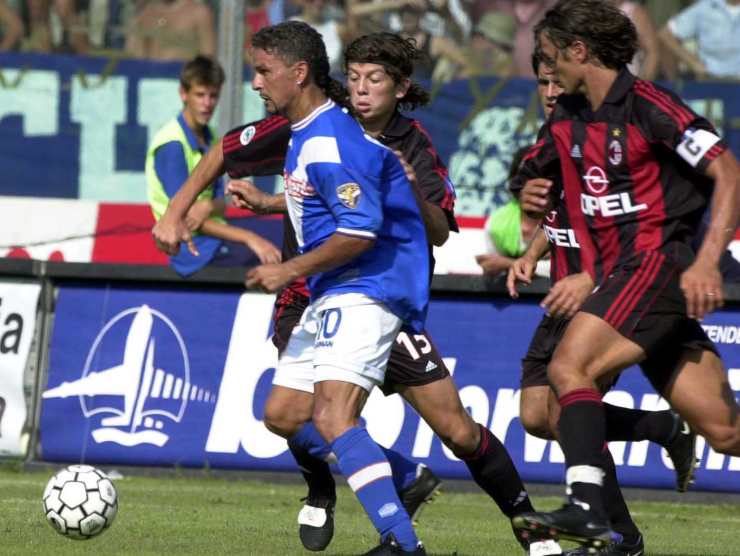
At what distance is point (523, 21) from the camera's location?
12781mm

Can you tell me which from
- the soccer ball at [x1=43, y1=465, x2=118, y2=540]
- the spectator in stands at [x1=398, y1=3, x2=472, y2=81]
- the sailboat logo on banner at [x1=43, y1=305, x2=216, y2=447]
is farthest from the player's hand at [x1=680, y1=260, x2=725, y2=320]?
the spectator in stands at [x1=398, y1=3, x2=472, y2=81]

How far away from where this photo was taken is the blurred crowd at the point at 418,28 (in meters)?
12.7

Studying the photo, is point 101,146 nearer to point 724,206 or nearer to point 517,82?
point 517,82

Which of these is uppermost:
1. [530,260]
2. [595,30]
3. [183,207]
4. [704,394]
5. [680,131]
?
[595,30]

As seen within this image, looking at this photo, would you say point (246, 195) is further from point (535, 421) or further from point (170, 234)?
point (535, 421)

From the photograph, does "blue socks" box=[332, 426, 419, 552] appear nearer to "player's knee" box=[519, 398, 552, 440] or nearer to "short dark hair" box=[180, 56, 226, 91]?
"player's knee" box=[519, 398, 552, 440]

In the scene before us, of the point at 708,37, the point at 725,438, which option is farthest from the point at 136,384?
the point at 708,37

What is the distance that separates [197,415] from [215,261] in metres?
1.38

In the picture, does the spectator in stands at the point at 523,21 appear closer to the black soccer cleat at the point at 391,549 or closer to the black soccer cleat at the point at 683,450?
the black soccer cleat at the point at 683,450

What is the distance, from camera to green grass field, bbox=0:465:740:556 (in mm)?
7312

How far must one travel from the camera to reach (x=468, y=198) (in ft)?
42.0

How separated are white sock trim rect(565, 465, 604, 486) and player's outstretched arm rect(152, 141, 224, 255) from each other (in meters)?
2.00

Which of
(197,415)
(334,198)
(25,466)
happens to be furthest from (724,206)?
(25,466)

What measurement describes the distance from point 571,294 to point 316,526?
1.60m
